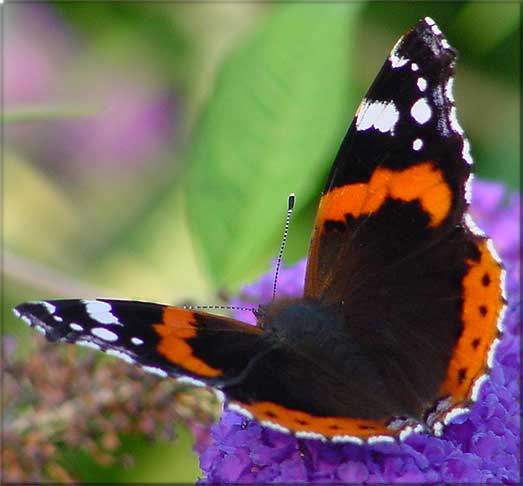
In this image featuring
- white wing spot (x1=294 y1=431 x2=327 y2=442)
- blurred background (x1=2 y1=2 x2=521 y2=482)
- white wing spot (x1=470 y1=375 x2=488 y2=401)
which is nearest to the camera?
white wing spot (x1=294 y1=431 x2=327 y2=442)

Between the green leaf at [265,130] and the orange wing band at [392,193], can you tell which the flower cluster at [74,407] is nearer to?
the green leaf at [265,130]

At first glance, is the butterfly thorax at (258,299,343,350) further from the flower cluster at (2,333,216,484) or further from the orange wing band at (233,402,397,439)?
the flower cluster at (2,333,216,484)

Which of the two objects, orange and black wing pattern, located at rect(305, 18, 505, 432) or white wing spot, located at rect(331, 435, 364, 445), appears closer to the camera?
white wing spot, located at rect(331, 435, 364, 445)

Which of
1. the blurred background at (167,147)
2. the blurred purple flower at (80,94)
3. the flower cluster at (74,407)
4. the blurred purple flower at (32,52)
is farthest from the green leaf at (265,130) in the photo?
the blurred purple flower at (32,52)

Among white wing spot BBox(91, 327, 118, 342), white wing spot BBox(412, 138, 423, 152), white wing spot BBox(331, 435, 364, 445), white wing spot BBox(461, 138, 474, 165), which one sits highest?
white wing spot BBox(412, 138, 423, 152)

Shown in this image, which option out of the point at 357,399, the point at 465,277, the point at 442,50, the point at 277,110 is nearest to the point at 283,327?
the point at 357,399

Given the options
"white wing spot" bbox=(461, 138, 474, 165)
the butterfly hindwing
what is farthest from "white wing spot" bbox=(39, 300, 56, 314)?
"white wing spot" bbox=(461, 138, 474, 165)

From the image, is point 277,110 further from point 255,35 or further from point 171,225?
point 171,225
